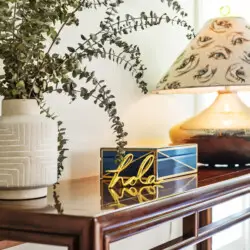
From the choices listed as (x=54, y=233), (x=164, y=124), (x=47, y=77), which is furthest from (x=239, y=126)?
(x=54, y=233)

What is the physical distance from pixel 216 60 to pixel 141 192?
0.49 meters

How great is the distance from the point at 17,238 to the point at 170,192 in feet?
0.82

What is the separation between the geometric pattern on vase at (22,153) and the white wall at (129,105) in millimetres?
314

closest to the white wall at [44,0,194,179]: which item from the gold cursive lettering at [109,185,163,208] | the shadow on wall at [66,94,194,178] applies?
the shadow on wall at [66,94,194,178]

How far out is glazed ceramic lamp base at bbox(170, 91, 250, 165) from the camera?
4.17ft

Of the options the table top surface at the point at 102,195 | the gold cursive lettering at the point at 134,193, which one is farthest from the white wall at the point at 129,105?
the gold cursive lettering at the point at 134,193

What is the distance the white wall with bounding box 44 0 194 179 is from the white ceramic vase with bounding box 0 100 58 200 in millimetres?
300

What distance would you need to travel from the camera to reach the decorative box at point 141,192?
73 cm

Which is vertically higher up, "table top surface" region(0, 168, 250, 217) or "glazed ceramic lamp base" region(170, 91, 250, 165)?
"glazed ceramic lamp base" region(170, 91, 250, 165)

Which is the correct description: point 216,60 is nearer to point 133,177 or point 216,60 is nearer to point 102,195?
point 133,177

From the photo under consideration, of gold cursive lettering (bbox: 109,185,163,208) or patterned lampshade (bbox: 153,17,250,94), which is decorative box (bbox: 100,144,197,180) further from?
patterned lampshade (bbox: 153,17,250,94)

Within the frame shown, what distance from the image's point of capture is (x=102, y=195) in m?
0.81

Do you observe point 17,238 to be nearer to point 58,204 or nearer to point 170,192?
point 58,204

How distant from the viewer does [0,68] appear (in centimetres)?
94
